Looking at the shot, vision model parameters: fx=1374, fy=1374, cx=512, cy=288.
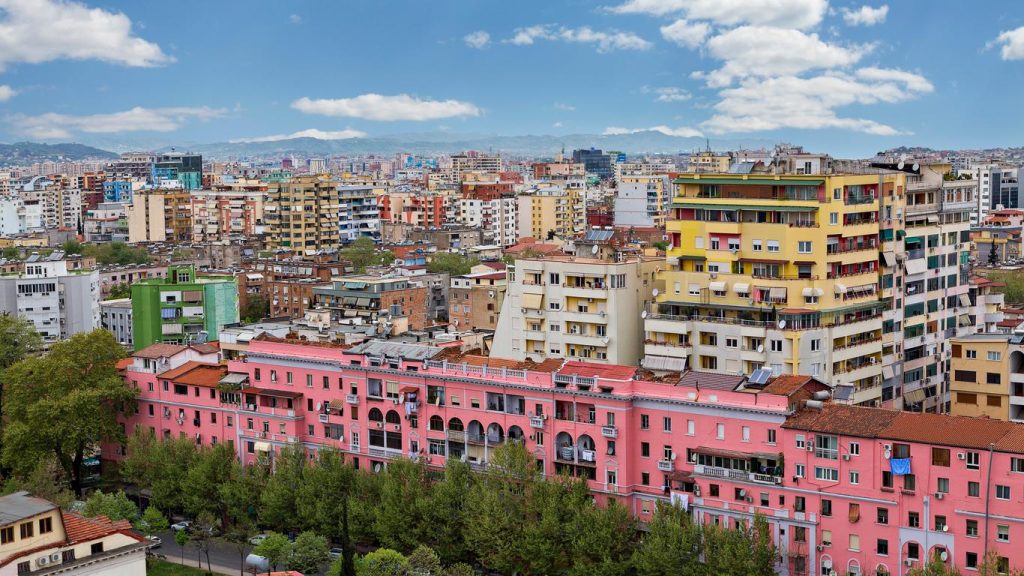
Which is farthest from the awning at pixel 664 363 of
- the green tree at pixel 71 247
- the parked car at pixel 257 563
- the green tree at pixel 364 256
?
the green tree at pixel 71 247

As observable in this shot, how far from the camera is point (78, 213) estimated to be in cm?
17662

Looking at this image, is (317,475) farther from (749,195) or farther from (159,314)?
(159,314)

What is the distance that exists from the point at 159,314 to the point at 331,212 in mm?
59935

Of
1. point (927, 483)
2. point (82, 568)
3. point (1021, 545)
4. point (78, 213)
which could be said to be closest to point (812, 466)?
point (927, 483)

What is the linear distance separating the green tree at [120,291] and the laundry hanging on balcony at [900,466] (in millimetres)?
68838

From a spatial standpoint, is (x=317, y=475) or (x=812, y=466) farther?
(x=317, y=475)

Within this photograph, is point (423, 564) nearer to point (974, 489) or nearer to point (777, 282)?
point (974, 489)

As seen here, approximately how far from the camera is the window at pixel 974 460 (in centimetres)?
3547

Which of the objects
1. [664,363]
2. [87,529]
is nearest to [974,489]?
[664,363]

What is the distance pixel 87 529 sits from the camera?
35250 mm

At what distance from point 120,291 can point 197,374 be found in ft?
154

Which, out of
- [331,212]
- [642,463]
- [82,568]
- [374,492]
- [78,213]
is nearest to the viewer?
[82,568]

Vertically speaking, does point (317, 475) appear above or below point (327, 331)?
below

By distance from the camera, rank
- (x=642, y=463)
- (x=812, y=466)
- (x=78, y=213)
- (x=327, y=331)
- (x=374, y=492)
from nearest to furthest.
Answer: (x=812, y=466)
(x=642, y=463)
(x=374, y=492)
(x=327, y=331)
(x=78, y=213)
